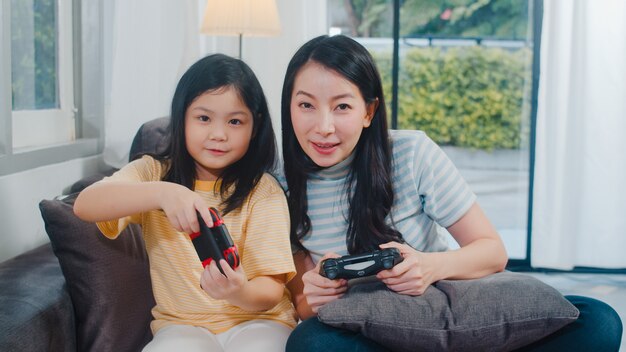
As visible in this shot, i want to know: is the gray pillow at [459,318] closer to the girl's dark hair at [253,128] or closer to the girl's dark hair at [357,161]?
the girl's dark hair at [357,161]

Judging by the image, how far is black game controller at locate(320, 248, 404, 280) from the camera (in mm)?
1189

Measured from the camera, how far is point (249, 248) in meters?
1.38

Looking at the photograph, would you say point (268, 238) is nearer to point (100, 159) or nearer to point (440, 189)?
point (440, 189)

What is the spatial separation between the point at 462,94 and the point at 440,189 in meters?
2.97

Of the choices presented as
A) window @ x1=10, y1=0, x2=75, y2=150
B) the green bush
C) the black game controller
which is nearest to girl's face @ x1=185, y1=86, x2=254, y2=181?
the black game controller

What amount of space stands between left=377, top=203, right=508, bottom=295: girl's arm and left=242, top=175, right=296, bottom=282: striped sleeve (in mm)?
206

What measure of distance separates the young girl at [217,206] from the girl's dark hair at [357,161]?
51 millimetres

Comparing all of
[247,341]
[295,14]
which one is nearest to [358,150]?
[247,341]

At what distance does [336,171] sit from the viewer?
149cm

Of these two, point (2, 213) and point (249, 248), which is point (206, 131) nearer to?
point (249, 248)

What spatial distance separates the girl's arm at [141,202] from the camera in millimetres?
1185

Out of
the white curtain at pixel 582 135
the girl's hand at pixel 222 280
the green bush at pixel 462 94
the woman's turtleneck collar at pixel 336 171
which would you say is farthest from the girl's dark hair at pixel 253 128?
the green bush at pixel 462 94

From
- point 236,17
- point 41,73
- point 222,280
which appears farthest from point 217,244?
point 236,17

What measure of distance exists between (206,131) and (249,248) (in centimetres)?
24
